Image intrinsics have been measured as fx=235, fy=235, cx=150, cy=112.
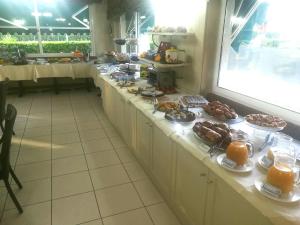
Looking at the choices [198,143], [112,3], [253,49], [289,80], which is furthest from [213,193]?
[112,3]

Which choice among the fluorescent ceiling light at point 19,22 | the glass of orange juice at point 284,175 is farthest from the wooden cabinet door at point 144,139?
the fluorescent ceiling light at point 19,22

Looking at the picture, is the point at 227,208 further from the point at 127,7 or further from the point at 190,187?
the point at 127,7

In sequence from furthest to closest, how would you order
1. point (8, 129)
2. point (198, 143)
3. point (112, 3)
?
point (112, 3) < point (8, 129) < point (198, 143)

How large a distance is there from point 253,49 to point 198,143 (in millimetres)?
926

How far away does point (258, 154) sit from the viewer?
1246 mm

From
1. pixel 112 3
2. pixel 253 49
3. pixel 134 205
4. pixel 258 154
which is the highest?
pixel 112 3

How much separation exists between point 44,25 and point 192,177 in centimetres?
512

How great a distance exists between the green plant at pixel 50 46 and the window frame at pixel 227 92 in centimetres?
422

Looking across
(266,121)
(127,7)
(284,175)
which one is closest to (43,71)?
(127,7)

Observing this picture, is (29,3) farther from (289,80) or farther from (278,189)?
(278,189)

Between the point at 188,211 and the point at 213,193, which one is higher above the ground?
the point at 213,193

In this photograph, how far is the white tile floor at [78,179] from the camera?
1691mm

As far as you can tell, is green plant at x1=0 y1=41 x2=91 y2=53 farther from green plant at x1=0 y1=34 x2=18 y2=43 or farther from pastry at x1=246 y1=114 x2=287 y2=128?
pastry at x1=246 y1=114 x2=287 y2=128

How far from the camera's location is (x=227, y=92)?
2.04 m
